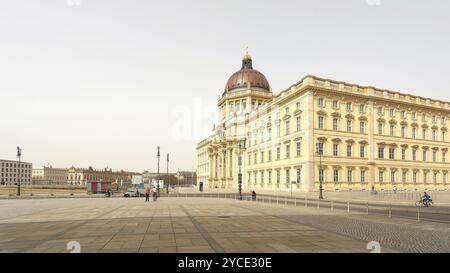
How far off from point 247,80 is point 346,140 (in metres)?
46.0

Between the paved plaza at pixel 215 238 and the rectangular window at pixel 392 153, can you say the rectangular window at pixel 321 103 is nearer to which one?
the rectangular window at pixel 392 153

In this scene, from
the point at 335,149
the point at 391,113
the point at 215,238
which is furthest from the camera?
the point at 391,113

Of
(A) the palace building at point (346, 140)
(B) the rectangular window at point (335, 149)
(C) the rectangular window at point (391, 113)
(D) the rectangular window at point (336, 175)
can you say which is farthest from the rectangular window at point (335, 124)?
(C) the rectangular window at point (391, 113)

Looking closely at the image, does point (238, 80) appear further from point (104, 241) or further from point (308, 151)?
point (104, 241)

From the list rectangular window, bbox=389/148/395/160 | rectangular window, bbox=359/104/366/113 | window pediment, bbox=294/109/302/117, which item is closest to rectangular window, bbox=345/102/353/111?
rectangular window, bbox=359/104/366/113

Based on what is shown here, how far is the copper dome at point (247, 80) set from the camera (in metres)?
98.8

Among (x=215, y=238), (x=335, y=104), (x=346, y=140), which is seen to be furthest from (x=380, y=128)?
(x=215, y=238)

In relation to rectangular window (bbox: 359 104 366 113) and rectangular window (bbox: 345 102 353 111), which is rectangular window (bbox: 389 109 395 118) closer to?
rectangular window (bbox: 359 104 366 113)

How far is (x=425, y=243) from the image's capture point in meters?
11.2

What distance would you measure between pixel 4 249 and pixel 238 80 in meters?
93.7

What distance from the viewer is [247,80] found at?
99.2 metres

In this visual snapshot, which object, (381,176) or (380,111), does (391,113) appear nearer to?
(380,111)

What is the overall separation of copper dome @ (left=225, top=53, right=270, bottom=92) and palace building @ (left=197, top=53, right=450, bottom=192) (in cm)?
1928
